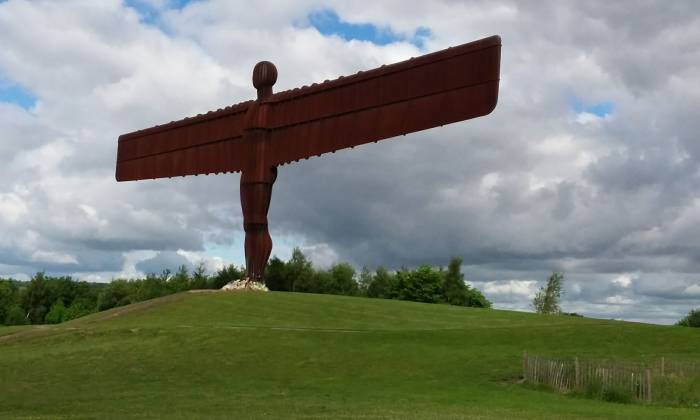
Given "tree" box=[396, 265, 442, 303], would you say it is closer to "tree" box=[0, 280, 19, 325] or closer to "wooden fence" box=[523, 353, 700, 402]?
"tree" box=[0, 280, 19, 325]

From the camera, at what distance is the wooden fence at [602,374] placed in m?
19.6

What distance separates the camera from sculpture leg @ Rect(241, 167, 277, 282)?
34844 millimetres

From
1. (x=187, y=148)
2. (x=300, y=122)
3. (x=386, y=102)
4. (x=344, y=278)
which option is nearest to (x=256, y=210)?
(x=300, y=122)

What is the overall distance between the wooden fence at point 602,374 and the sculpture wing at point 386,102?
8.65 meters

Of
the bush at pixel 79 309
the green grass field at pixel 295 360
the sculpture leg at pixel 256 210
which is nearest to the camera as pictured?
the green grass field at pixel 295 360

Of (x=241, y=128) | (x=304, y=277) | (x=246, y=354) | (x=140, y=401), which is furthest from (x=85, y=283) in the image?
(x=140, y=401)

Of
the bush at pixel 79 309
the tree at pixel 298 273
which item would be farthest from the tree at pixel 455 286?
the bush at pixel 79 309

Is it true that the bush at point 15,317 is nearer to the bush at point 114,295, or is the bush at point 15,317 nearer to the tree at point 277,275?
the bush at point 114,295

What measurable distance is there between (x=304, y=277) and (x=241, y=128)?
1124 inches

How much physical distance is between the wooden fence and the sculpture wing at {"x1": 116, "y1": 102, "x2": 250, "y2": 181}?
18116 mm

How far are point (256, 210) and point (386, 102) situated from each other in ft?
29.6

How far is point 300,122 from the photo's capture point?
108ft

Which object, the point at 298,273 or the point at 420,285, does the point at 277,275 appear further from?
the point at 420,285

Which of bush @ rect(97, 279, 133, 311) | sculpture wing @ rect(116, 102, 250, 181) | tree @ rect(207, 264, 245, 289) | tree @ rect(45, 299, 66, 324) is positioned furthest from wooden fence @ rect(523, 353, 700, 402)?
tree @ rect(45, 299, 66, 324)
